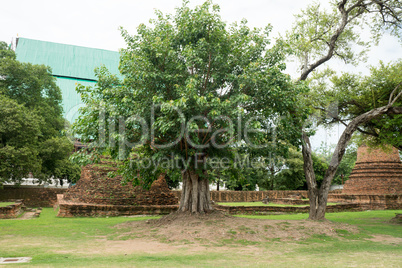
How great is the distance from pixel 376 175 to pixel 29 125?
21883mm

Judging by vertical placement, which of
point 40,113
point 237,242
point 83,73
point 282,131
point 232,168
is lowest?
point 237,242

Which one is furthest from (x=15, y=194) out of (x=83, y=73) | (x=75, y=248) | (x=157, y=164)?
(x=83, y=73)

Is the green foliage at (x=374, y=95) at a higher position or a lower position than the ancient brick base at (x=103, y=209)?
higher

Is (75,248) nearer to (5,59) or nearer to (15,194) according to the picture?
(15,194)

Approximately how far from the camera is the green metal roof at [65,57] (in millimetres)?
36781

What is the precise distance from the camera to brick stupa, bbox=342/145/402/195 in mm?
21781

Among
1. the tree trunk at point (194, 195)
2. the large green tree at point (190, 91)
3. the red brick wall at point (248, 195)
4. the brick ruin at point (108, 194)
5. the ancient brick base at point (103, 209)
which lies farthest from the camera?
the red brick wall at point (248, 195)

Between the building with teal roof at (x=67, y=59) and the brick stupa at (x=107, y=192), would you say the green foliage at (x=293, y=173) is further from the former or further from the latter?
the building with teal roof at (x=67, y=59)

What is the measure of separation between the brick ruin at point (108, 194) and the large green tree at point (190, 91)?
16.4 ft

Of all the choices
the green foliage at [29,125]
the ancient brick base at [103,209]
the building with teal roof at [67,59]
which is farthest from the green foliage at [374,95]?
the building with teal roof at [67,59]

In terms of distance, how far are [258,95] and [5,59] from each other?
17.6m

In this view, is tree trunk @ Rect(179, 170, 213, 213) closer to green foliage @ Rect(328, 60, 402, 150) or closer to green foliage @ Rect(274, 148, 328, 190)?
green foliage @ Rect(328, 60, 402, 150)

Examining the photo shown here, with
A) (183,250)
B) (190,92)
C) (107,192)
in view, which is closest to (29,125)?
(107,192)

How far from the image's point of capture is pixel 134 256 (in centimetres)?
617
